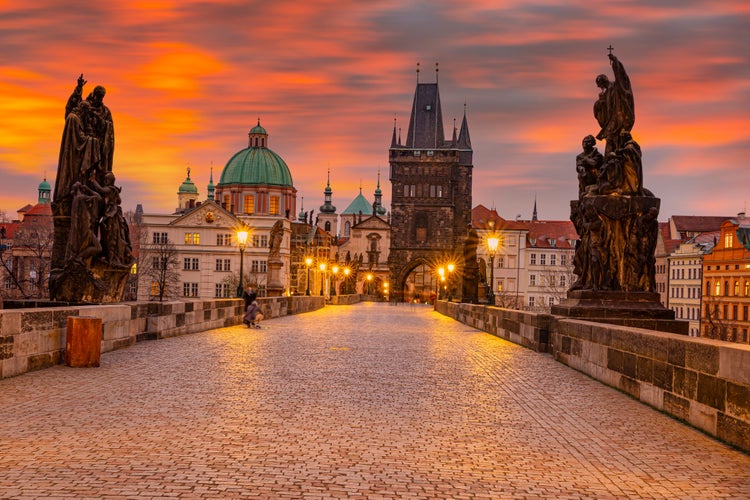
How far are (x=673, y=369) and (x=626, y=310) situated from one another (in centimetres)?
588

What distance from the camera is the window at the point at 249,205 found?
411 feet

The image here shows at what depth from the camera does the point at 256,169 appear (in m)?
127

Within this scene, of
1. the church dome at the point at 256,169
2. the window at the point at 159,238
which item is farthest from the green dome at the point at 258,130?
the window at the point at 159,238

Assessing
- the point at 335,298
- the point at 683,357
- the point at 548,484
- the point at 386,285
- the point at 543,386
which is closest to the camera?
the point at 548,484

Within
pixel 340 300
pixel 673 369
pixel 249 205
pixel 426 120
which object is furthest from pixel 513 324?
pixel 249 205

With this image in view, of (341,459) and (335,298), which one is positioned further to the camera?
(335,298)

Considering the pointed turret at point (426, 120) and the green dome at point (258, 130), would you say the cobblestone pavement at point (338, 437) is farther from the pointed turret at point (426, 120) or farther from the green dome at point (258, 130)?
the green dome at point (258, 130)

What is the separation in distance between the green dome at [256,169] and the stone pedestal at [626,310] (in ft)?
367

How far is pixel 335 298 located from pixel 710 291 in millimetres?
39933

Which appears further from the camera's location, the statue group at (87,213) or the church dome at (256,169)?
the church dome at (256,169)

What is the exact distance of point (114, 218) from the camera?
1547 centimetres

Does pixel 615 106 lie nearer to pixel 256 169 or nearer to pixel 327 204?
pixel 256 169

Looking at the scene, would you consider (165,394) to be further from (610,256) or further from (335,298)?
(335,298)

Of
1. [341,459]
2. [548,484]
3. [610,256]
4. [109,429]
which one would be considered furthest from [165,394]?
[610,256]
